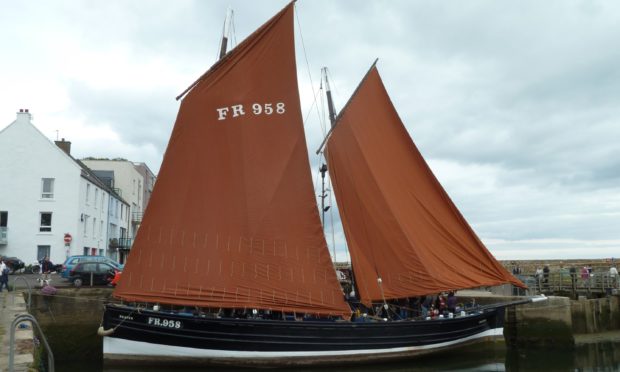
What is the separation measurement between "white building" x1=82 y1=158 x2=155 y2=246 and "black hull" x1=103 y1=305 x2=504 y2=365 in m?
37.6

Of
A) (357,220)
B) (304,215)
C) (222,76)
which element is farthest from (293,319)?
(222,76)

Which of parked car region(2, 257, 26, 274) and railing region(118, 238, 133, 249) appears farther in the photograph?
railing region(118, 238, 133, 249)

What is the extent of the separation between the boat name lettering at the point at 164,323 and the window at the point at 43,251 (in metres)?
27.0

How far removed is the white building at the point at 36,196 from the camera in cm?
3934

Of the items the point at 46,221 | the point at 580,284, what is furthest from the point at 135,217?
the point at 580,284

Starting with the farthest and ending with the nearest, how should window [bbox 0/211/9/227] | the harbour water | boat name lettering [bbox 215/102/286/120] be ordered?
1. window [bbox 0/211/9/227]
2. the harbour water
3. boat name lettering [bbox 215/102/286/120]

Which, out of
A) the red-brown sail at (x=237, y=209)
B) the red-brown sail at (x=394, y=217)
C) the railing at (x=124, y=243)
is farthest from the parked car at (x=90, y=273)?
the railing at (x=124, y=243)

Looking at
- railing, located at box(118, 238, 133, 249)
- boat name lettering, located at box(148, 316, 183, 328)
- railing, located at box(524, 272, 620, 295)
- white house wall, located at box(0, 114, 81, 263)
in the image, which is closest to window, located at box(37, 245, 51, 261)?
white house wall, located at box(0, 114, 81, 263)

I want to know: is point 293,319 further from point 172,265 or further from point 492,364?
point 492,364

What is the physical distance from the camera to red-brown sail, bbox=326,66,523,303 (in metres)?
20.6

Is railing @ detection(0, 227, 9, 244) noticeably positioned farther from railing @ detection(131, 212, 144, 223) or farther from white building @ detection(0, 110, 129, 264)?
railing @ detection(131, 212, 144, 223)

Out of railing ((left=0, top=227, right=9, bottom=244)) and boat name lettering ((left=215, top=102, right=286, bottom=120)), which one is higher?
boat name lettering ((left=215, top=102, right=286, bottom=120))

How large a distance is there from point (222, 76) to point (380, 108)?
298 inches

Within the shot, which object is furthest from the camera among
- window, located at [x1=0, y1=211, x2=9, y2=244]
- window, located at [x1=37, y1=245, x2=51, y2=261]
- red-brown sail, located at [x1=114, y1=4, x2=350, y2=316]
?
window, located at [x1=37, y1=245, x2=51, y2=261]
